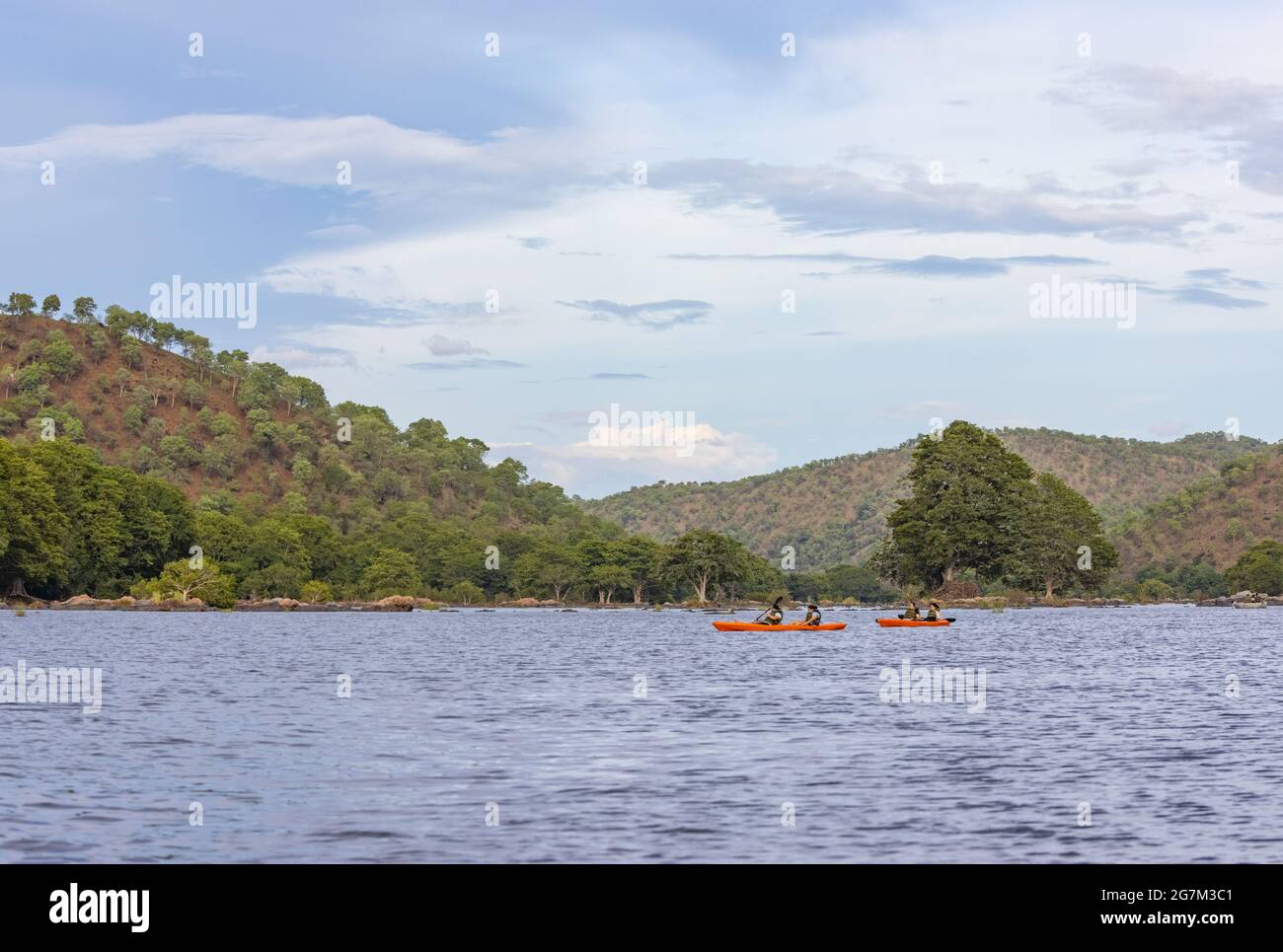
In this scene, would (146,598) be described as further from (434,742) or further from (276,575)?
(434,742)

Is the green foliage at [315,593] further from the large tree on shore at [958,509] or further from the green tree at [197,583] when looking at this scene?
the large tree on shore at [958,509]

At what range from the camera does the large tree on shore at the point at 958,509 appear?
185625mm

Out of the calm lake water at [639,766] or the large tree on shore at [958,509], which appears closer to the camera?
the calm lake water at [639,766]

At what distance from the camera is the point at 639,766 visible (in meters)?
33.8

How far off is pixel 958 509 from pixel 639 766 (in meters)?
157

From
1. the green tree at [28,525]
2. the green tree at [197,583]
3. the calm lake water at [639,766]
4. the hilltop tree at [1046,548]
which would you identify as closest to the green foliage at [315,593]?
the green tree at [197,583]

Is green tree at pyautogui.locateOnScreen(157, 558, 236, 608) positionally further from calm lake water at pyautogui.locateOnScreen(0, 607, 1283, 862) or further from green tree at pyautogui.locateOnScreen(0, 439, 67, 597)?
calm lake water at pyautogui.locateOnScreen(0, 607, 1283, 862)

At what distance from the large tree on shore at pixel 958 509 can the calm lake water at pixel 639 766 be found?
113 metres
